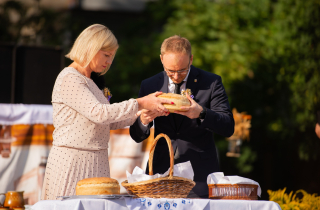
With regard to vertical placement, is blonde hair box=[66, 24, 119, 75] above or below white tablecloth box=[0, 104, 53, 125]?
above

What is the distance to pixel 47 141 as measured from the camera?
199 inches

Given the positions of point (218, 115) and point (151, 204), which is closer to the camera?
point (151, 204)

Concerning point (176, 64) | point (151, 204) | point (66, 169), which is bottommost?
point (151, 204)

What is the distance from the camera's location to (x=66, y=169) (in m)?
2.57

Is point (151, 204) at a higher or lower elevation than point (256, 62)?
lower

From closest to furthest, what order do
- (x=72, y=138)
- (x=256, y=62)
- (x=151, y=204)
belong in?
1. (x=151, y=204)
2. (x=72, y=138)
3. (x=256, y=62)

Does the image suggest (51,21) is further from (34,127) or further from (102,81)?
(102,81)

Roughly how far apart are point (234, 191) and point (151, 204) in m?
0.50

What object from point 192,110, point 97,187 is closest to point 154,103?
point 192,110

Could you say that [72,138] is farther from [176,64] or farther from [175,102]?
[176,64]

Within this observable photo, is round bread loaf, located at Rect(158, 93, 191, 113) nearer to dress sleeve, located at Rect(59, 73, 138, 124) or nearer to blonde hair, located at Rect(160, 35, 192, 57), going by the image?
dress sleeve, located at Rect(59, 73, 138, 124)

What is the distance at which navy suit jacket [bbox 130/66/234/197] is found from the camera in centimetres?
279

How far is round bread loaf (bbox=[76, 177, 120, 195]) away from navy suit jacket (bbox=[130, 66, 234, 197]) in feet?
2.23

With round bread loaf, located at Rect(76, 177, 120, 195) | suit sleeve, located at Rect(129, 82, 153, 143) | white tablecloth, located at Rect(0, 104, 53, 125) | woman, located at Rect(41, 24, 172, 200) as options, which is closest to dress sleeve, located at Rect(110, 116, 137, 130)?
suit sleeve, located at Rect(129, 82, 153, 143)
